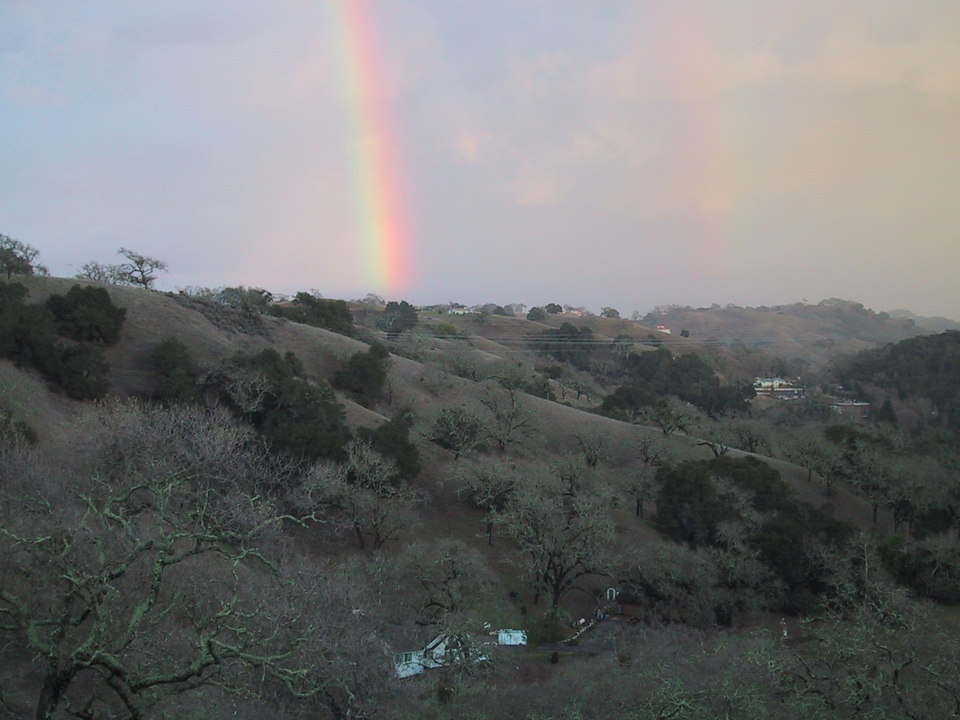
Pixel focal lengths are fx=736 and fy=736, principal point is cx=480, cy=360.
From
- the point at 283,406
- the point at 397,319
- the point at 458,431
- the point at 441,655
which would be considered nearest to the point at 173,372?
the point at 283,406

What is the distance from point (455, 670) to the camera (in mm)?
16109

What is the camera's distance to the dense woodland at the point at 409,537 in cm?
1155

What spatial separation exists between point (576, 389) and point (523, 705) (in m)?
52.2

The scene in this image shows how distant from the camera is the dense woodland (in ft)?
37.9

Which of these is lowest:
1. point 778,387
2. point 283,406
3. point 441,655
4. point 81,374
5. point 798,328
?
point 441,655

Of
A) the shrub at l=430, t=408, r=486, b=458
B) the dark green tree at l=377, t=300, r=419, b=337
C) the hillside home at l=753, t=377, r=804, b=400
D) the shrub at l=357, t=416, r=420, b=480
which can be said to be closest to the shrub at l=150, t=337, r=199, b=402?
the shrub at l=357, t=416, r=420, b=480

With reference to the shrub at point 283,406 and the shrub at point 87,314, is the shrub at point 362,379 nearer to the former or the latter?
the shrub at point 283,406

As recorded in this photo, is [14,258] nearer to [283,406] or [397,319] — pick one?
[283,406]

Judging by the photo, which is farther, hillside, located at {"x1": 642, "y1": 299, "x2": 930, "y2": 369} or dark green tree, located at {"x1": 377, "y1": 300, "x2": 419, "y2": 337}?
hillside, located at {"x1": 642, "y1": 299, "x2": 930, "y2": 369}

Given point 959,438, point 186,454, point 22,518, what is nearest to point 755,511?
point 959,438

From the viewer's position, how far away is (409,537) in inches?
1115

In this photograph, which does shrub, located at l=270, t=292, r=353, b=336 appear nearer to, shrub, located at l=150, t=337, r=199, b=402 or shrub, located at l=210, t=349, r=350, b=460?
shrub, located at l=150, t=337, r=199, b=402

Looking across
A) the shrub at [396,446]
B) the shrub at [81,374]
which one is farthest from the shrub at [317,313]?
the shrub at [396,446]

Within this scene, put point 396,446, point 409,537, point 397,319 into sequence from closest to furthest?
point 409,537 < point 396,446 < point 397,319
